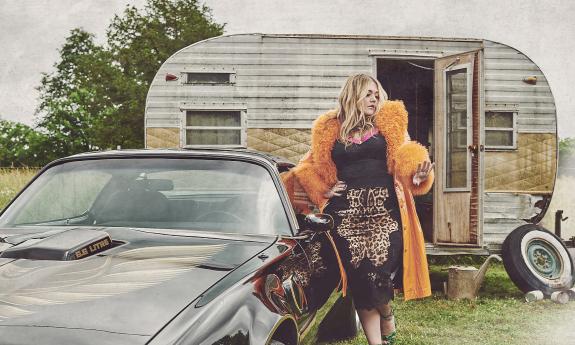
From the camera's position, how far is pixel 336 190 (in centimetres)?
509

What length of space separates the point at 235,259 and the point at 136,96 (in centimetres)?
1897

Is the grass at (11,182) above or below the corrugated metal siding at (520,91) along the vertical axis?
below

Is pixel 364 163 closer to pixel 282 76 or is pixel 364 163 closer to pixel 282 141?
pixel 282 141

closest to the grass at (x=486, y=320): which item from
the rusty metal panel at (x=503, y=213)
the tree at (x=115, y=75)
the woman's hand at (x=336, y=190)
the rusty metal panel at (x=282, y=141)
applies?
the rusty metal panel at (x=503, y=213)

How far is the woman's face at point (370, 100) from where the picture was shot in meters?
5.36

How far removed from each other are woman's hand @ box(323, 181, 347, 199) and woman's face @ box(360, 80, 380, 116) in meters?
0.71

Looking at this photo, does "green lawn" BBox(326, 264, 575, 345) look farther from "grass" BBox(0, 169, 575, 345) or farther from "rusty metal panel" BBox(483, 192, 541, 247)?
"rusty metal panel" BBox(483, 192, 541, 247)

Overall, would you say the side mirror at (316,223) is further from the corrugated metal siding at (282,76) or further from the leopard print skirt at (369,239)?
the corrugated metal siding at (282,76)

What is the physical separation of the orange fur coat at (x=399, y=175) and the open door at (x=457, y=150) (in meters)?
1.85

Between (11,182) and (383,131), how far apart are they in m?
8.15

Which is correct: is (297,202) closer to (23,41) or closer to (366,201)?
(366,201)

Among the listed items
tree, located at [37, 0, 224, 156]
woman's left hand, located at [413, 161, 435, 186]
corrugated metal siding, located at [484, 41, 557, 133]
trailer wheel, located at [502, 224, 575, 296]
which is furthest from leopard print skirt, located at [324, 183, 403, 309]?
tree, located at [37, 0, 224, 156]

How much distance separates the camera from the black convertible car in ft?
6.03

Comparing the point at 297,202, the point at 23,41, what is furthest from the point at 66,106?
the point at 297,202
